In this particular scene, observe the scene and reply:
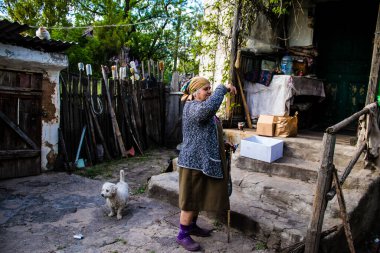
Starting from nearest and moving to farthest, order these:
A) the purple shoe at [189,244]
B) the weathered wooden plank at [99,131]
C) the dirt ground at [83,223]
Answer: the purple shoe at [189,244]
the dirt ground at [83,223]
the weathered wooden plank at [99,131]

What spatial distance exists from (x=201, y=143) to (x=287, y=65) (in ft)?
14.4

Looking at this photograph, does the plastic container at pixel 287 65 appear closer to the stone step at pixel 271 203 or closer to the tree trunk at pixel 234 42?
the tree trunk at pixel 234 42

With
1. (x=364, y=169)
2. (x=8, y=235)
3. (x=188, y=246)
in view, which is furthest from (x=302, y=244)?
(x=8, y=235)

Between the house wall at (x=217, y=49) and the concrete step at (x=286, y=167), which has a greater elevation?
the house wall at (x=217, y=49)

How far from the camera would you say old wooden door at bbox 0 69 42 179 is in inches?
225

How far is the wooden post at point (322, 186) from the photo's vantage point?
108 inches

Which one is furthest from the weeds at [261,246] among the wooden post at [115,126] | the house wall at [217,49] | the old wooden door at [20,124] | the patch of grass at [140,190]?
the wooden post at [115,126]

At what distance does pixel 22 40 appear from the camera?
A: 212 inches

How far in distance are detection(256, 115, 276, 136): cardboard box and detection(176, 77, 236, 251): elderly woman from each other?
2503 mm

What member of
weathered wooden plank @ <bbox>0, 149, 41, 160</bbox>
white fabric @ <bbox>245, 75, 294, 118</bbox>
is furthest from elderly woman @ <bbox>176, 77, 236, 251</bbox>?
weathered wooden plank @ <bbox>0, 149, 41, 160</bbox>

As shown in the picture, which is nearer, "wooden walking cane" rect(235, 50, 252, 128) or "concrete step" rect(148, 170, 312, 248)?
"concrete step" rect(148, 170, 312, 248)

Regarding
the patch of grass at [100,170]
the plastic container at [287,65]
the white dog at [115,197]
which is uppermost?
the plastic container at [287,65]

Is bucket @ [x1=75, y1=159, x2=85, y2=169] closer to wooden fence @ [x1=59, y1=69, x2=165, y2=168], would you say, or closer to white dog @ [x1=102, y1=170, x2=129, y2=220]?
wooden fence @ [x1=59, y1=69, x2=165, y2=168]

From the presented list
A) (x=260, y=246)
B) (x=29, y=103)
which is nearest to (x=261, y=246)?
(x=260, y=246)
